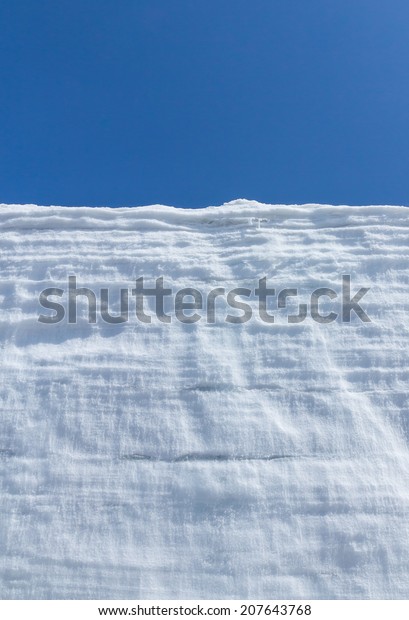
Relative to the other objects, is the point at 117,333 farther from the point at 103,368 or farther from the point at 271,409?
the point at 271,409

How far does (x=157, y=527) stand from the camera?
179 cm

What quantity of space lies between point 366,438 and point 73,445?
935 millimetres

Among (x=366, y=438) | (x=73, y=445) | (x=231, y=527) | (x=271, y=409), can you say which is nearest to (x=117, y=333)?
(x=73, y=445)

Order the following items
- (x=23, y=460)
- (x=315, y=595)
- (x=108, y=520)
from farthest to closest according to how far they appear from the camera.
Result: 1. (x=23, y=460)
2. (x=108, y=520)
3. (x=315, y=595)

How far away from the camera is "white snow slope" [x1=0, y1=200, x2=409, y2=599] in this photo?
5.72 feet

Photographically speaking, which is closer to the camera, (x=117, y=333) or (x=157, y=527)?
(x=157, y=527)

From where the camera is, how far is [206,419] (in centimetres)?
199

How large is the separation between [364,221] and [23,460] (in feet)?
5.19

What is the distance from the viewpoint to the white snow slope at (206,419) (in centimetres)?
174

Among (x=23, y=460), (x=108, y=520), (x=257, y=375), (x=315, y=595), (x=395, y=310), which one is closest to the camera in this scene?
(x=315, y=595)

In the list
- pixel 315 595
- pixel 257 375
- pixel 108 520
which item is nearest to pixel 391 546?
pixel 315 595

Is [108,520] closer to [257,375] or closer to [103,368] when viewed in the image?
[103,368]

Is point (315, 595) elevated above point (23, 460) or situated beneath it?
situated beneath

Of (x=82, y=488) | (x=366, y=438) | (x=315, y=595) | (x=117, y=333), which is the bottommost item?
(x=315, y=595)
